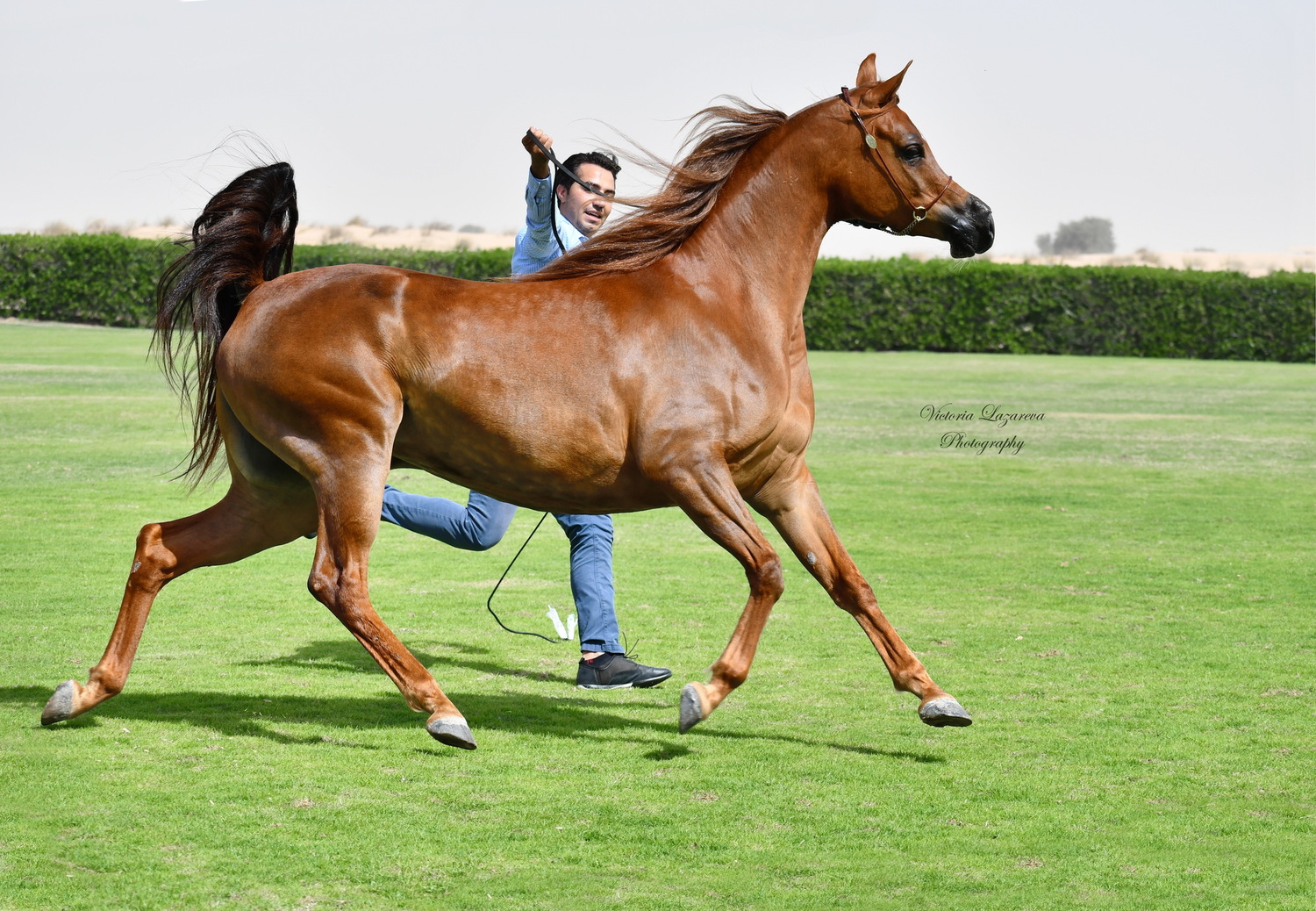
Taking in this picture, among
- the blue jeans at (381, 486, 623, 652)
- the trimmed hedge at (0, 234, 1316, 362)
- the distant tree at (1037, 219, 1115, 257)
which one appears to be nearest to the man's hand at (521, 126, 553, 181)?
the blue jeans at (381, 486, 623, 652)

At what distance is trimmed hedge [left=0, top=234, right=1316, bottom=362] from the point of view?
37.8 meters

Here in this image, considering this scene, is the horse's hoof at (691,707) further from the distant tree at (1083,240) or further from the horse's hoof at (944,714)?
the distant tree at (1083,240)

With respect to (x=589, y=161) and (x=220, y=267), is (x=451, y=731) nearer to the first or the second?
(x=220, y=267)

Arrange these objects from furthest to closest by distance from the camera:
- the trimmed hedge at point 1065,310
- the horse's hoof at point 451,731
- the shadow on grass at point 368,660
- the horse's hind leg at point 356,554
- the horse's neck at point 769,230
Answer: the trimmed hedge at point 1065,310 → the shadow on grass at point 368,660 → the horse's neck at point 769,230 → the horse's hind leg at point 356,554 → the horse's hoof at point 451,731

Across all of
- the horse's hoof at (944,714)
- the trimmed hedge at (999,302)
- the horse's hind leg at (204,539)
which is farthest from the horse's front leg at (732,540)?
the trimmed hedge at (999,302)

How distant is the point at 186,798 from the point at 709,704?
1742 mm

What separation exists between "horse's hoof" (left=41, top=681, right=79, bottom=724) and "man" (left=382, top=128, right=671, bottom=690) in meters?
1.78

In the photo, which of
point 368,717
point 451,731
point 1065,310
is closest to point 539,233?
point 368,717

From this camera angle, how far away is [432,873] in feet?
12.5

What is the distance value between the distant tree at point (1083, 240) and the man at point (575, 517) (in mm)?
110052

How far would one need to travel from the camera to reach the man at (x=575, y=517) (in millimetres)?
6184

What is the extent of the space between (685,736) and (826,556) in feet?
2.86

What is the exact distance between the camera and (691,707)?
193 inches

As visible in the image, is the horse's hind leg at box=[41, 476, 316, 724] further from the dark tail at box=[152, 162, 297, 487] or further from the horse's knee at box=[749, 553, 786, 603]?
the horse's knee at box=[749, 553, 786, 603]
